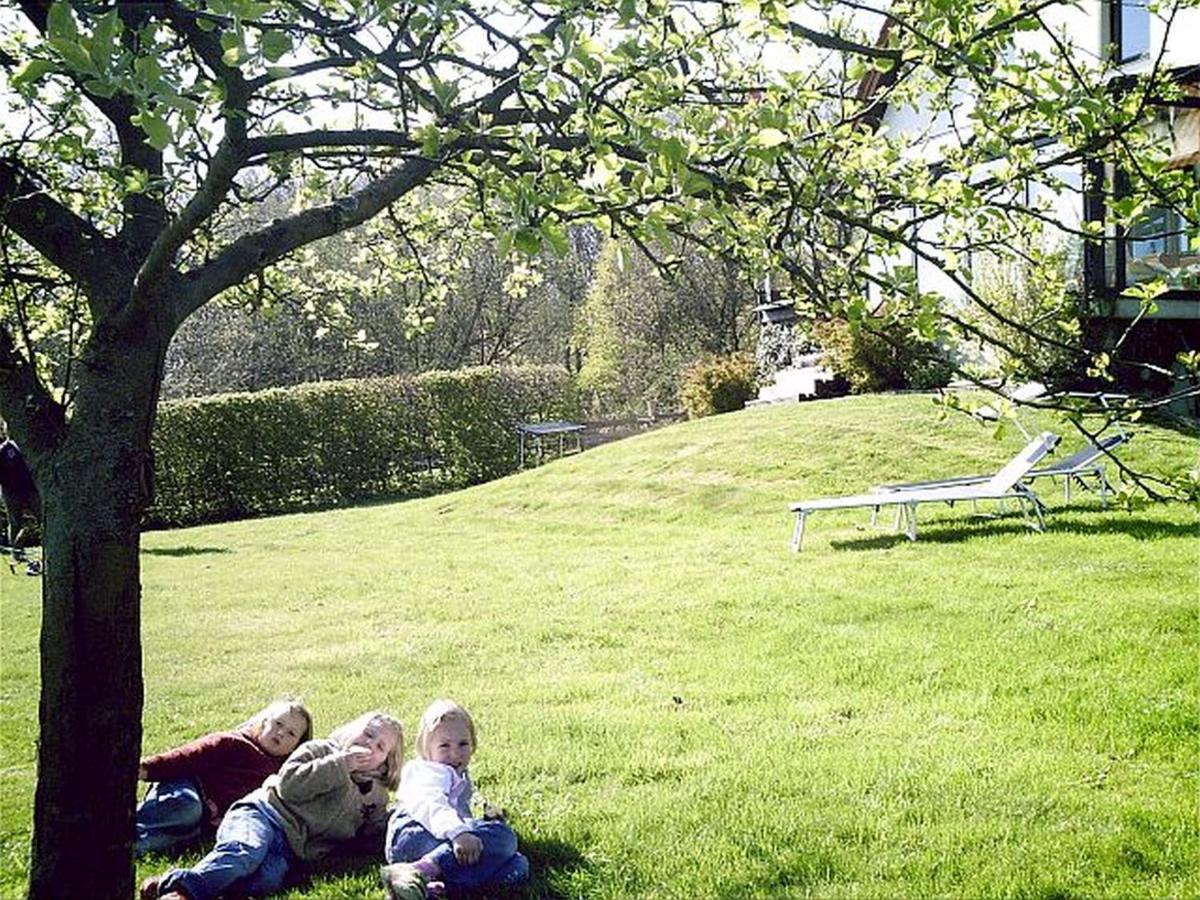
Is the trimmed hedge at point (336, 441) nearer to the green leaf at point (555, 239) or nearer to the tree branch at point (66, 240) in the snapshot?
the tree branch at point (66, 240)

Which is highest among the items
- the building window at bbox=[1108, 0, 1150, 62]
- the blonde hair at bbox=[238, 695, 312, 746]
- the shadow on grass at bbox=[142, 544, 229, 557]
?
the building window at bbox=[1108, 0, 1150, 62]

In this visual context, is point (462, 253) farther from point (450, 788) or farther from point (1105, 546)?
point (1105, 546)

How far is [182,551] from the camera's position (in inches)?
669

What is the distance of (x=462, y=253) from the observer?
6875mm

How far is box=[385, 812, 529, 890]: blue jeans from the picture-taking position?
414 centimetres

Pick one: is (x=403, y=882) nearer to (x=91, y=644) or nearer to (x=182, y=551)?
(x=91, y=644)

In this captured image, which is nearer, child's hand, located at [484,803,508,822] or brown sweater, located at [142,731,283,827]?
child's hand, located at [484,803,508,822]

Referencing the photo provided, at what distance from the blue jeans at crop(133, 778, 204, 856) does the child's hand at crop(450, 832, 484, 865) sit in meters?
1.42

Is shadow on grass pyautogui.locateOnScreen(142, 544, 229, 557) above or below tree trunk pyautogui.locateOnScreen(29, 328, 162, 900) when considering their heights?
below

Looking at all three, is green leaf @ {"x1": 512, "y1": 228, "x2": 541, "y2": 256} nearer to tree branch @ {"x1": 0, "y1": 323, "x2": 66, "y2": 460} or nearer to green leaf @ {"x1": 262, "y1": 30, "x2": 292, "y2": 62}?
green leaf @ {"x1": 262, "y1": 30, "x2": 292, "y2": 62}

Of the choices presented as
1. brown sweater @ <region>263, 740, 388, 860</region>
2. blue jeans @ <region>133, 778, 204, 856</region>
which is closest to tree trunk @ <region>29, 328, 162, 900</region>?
brown sweater @ <region>263, 740, 388, 860</region>

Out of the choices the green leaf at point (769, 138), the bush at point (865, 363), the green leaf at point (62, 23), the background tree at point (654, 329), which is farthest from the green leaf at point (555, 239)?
the background tree at point (654, 329)

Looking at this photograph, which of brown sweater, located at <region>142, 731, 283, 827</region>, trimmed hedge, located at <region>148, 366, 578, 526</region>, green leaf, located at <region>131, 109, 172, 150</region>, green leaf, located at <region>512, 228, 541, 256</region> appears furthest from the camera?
trimmed hedge, located at <region>148, 366, 578, 526</region>

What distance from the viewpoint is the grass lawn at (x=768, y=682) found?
434cm
